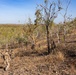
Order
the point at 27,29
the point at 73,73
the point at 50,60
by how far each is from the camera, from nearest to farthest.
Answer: the point at 73,73, the point at 50,60, the point at 27,29

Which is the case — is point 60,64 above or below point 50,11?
below

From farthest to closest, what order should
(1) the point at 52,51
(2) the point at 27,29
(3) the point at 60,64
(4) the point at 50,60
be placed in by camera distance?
(2) the point at 27,29 < (1) the point at 52,51 < (4) the point at 50,60 < (3) the point at 60,64

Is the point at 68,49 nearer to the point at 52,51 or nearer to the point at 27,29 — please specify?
the point at 52,51

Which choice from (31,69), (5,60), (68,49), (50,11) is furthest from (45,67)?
(50,11)

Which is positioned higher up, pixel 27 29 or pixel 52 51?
pixel 27 29

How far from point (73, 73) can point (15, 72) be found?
305cm

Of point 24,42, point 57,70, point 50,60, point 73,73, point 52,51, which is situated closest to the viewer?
point 73,73

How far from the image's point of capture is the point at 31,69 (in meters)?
9.85

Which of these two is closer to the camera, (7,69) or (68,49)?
(7,69)

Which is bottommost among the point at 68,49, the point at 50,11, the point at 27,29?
the point at 68,49

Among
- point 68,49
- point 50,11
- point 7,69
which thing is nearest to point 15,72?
point 7,69

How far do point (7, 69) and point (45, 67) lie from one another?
217 centimetres

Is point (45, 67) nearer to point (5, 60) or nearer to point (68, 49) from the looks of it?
point (5, 60)

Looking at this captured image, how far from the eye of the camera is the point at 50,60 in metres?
10.9
